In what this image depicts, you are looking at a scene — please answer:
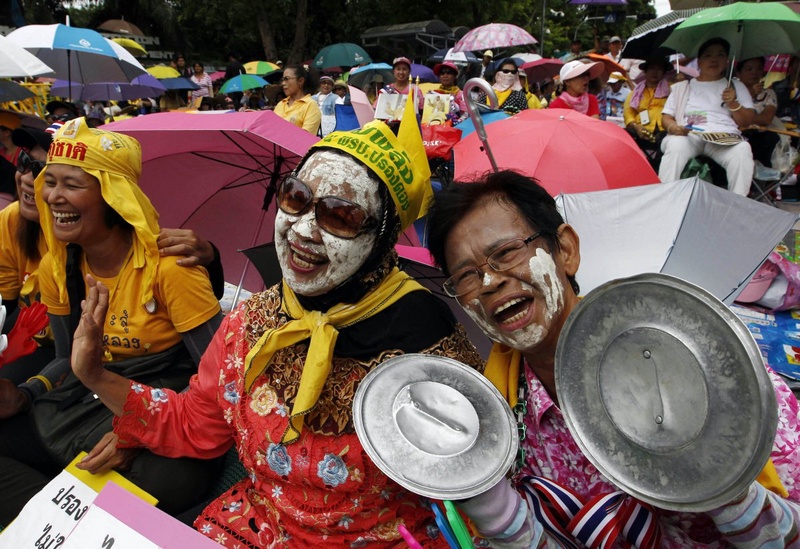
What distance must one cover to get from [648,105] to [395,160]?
6.76m

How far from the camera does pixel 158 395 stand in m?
2.05

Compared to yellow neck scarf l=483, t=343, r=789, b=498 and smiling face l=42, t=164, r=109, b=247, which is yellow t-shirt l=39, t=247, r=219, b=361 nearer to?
smiling face l=42, t=164, r=109, b=247

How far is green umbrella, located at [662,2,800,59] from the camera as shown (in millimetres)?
5762

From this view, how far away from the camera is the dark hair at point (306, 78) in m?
7.20

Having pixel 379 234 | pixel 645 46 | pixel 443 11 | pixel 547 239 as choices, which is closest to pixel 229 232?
pixel 379 234

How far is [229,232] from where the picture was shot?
362 cm

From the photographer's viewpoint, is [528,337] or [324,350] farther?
[324,350]

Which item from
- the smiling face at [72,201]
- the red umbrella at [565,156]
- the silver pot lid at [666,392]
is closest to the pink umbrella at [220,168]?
the smiling face at [72,201]

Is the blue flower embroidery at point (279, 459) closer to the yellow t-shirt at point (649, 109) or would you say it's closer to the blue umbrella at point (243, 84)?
the yellow t-shirt at point (649, 109)

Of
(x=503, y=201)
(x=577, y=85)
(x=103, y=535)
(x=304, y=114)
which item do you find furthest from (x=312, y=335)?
(x=577, y=85)

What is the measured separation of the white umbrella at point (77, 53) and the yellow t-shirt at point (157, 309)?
5.07 meters

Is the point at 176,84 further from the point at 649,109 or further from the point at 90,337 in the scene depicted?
the point at 90,337

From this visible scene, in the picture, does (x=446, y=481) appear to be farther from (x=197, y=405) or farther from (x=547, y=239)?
(x=197, y=405)

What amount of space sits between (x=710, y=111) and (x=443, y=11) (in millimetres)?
26244
